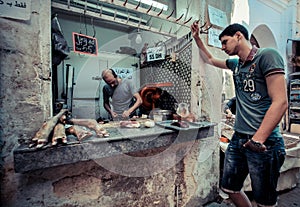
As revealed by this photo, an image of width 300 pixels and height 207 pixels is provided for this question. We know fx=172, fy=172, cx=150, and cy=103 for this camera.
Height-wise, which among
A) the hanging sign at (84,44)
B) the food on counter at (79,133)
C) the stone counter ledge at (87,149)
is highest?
the hanging sign at (84,44)

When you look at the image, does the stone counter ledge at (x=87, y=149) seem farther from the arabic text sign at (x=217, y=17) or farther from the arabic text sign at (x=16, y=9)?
the arabic text sign at (x=217, y=17)

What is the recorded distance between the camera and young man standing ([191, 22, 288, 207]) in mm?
1240

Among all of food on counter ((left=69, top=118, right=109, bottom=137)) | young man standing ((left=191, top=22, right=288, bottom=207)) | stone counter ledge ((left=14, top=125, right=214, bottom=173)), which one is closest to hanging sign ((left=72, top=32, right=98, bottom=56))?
food on counter ((left=69, top=118, right=109, bottom=137))

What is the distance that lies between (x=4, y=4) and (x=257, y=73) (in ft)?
6.02

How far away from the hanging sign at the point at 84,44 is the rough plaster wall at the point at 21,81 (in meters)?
0.37

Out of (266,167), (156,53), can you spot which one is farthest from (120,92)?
(266,167)

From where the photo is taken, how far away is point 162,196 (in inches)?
72.2

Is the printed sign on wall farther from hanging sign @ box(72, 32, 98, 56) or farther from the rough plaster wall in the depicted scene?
the rough plaster wall

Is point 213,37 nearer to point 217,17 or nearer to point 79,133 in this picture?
point 217,17

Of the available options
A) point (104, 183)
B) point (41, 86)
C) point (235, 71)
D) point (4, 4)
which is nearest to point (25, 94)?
point (41, 86)

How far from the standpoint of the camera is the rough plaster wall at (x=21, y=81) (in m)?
1.13

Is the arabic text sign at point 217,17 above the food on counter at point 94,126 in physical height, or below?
above

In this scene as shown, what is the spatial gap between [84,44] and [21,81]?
711 mm

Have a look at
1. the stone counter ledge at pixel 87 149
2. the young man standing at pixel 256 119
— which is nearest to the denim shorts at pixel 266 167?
the young man standing at pixel 256 119
